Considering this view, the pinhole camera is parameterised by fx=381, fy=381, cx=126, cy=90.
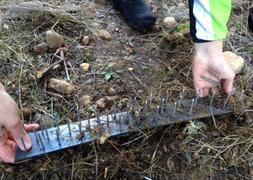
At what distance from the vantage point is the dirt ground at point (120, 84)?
1.48 m

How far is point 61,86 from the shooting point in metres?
1.65

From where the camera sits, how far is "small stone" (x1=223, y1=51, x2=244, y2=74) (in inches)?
66.5

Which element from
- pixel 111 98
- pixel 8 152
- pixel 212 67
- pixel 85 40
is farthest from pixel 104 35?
pixel 8 152

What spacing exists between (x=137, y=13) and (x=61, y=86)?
620 millimetres

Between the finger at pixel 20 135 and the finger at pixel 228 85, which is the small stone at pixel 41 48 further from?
the finger at pixel 228 85

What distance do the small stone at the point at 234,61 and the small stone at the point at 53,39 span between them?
771 mm

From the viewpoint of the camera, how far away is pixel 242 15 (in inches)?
82.0

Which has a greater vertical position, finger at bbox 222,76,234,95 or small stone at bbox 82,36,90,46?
small stone at bbox 82,36,90,46

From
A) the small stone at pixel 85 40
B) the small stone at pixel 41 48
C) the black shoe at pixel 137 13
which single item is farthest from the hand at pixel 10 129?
the black shoe at pixel 137 13

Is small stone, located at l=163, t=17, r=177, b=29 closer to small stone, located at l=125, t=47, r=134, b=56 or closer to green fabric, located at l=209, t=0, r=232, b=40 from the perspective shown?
small stone, located at l=125, t=47, r=134, b=56

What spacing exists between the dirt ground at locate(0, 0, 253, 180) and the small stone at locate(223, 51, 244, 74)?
0.05 metres

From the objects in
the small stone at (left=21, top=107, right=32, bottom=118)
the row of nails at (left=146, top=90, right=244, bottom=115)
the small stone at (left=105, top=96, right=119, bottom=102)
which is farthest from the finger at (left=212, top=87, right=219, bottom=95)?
the small stone at (left=21, top=107, right=32, bottom=118)

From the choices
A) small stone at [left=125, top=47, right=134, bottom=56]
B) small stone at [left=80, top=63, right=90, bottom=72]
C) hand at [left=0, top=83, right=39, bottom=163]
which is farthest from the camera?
small stone at [left=125, top=47, right=134, bottom=56]

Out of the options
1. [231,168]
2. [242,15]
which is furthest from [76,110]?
[242,15]
